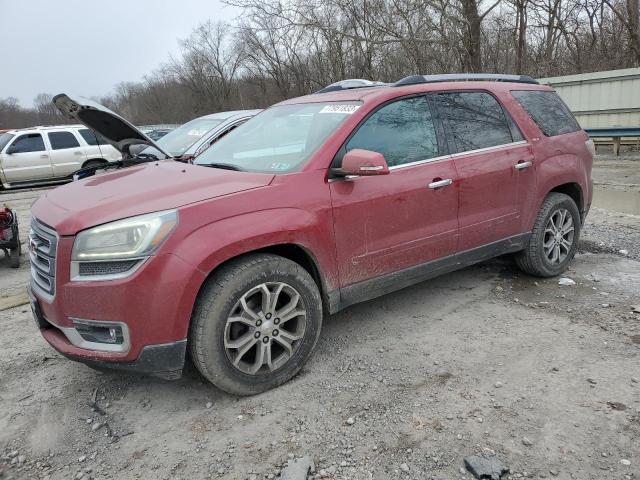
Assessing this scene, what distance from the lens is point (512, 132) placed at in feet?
13.9

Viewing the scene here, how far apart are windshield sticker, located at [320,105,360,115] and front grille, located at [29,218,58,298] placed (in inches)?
78.7

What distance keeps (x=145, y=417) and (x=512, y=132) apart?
141 inches

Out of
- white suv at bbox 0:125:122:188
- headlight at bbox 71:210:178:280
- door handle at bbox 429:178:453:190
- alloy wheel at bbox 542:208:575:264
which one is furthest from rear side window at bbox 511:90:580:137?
white suv at bbox 0:125:122:188

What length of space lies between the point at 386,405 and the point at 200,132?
20.7 feet

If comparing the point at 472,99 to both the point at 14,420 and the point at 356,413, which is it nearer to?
the point at 356,413

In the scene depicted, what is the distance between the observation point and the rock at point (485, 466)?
2.30m

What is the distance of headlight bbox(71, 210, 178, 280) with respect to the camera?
259 centimetres

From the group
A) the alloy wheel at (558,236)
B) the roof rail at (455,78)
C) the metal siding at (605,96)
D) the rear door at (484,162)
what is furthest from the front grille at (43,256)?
the metal siding at (605,96)

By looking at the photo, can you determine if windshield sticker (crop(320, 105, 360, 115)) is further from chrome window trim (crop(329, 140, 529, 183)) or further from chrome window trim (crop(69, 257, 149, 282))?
chrome window trim (crop(69, 257, 149, 282))

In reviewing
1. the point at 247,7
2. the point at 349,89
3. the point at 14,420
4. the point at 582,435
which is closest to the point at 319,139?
the point at 349,89

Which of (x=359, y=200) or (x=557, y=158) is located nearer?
(x=359, y=200)

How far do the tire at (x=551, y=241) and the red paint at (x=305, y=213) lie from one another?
14cm

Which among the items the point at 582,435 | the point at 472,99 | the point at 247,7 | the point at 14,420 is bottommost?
the point at 582,435

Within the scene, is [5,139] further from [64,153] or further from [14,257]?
[14,257]
